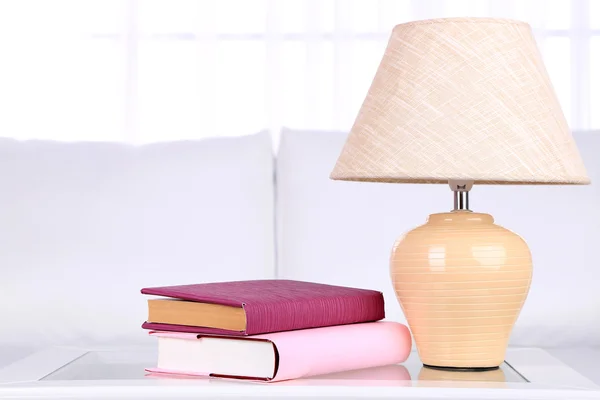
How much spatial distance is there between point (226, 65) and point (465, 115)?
1368 millimetres

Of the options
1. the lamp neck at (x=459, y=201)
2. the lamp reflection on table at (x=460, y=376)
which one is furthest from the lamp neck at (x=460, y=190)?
the lamp reflection on table at (x=460, y=376)

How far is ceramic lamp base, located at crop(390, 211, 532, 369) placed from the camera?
121 centimetres

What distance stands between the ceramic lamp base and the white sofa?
25.1 inches

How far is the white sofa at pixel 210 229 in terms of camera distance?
6.20 ft

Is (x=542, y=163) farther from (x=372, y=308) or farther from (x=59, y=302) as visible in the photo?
(x=59, y=302)

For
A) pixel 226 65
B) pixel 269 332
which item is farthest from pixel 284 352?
pixel 226 65

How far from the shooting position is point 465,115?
3.88 feet

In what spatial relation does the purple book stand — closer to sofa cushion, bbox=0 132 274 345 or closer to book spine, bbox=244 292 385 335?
book spine, bbox=244 292 385 335

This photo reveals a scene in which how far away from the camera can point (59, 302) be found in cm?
190

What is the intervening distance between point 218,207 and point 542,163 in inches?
35.8

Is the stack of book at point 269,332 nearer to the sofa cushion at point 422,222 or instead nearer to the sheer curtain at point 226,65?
the sofa cushion at point 422,222

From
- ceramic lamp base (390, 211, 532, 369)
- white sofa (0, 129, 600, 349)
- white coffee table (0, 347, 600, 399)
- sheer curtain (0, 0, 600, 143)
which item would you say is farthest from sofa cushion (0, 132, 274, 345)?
ceramic lamp base (390, 211, 532, 369)

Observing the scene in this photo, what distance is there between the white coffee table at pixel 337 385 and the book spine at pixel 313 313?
0.07 metres

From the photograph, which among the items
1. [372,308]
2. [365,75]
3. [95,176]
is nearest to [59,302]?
[95,176]
